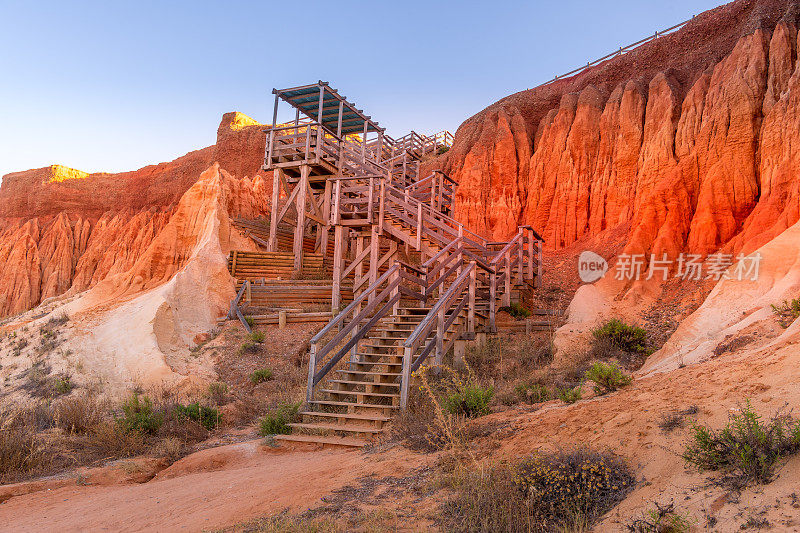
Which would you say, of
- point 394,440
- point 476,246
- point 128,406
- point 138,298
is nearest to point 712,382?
point 394,440

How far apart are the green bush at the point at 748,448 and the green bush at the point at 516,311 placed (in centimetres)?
1152

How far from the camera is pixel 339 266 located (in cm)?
1706

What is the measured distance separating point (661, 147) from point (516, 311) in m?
9.77

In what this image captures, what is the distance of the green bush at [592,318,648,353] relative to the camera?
10938 mm

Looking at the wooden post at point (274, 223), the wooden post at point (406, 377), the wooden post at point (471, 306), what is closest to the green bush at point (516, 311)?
the wooden post at point (471, 306)

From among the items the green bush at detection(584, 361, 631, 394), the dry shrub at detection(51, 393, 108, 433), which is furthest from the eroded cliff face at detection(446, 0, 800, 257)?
the dry shrub at detection(51, 393, 108, 433)

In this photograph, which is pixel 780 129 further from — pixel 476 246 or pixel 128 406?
pixel 128 406

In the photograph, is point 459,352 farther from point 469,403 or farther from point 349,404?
point 469,403

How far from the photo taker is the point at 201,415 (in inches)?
364

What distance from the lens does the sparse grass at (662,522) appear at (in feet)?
10.5

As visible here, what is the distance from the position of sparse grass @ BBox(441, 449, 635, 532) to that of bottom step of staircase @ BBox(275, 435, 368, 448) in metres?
3.30

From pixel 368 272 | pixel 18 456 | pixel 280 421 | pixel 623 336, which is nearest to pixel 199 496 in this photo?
pixel 280 421

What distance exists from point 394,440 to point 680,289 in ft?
35.5

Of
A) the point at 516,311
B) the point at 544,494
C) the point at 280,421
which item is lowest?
the point at 280,421
